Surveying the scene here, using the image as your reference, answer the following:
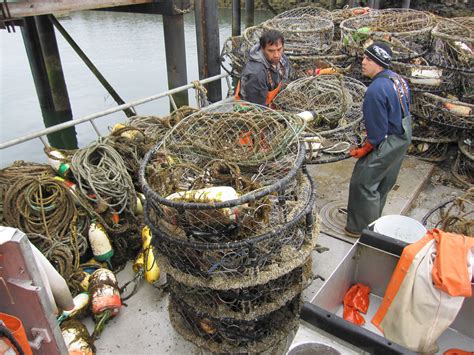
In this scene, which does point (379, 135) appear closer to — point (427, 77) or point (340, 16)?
point (427, 77)

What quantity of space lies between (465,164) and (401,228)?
9.60ft

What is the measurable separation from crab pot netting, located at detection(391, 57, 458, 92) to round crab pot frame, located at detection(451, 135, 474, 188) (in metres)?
0.78

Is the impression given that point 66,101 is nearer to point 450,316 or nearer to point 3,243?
point 3,243

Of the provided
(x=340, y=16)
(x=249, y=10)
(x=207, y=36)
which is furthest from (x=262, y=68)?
(x=249, y=10)

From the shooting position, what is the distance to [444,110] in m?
5.13

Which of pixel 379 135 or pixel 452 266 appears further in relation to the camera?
pixel 379 135

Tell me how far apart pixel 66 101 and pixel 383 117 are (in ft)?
30.8

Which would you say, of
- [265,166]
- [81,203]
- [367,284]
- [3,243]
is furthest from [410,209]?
[3,243]

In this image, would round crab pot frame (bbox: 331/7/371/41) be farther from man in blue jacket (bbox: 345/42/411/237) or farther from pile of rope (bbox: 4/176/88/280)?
pile of rope (bbox: 4/176/88/280)

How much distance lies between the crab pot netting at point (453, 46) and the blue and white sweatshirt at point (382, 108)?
6.08 ft

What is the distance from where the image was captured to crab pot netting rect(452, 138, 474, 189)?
532 centimetres

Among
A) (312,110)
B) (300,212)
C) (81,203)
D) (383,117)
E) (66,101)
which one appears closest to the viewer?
(300,212)

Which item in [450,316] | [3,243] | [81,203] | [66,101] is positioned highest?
[3,243]

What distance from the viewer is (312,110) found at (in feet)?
14.2
